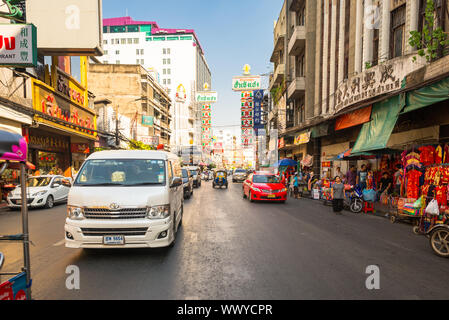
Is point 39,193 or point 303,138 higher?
point 303,138

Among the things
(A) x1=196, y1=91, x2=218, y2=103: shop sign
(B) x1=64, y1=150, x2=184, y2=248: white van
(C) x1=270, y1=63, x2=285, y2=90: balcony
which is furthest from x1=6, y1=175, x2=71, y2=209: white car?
(A) x1=196, y1=91, x2=218, y2=103: shop sign

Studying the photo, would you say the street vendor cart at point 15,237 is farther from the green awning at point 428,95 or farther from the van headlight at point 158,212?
the green awning at point 428,95

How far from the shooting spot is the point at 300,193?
63.9 feet

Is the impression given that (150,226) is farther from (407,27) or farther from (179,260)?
(407,27)

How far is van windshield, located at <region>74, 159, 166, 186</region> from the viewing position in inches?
227

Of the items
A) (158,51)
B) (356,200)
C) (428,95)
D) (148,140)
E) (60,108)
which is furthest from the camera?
(158,51)

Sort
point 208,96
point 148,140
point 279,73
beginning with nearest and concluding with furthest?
point 279,73, point 148,140, point 208,96

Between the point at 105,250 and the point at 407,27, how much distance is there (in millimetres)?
14765

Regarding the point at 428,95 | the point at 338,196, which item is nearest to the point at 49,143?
the point at 338,196

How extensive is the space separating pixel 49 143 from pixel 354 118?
20961 millimetres

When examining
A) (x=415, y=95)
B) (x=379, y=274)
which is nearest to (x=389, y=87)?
(x=415, y=95)

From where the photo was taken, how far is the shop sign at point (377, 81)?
1116 centimetres

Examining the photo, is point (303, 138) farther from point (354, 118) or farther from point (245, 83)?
point (245, 83)

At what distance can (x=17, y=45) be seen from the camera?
11445mm
